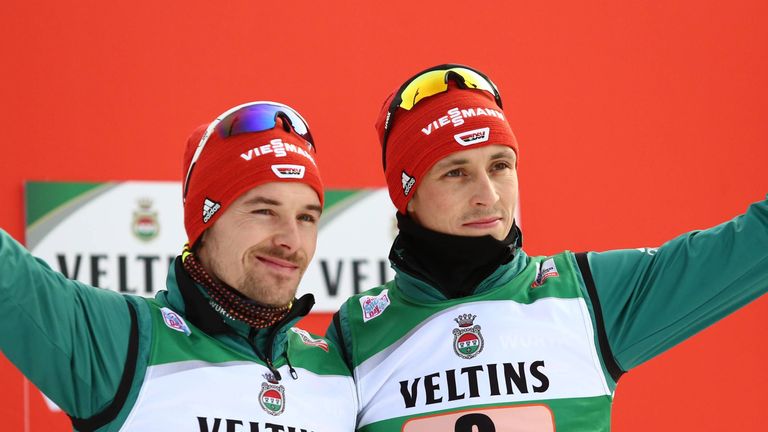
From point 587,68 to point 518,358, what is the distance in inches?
68.6

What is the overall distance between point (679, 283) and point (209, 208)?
0.87m

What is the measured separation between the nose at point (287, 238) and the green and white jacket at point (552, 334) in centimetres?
28

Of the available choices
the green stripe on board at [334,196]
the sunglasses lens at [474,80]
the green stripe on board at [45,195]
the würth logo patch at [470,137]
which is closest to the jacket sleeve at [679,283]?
the würth logo patch at [470,137]

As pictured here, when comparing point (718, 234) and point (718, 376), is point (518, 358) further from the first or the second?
point (718, 376)

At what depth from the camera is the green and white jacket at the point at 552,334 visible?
77.2 inches

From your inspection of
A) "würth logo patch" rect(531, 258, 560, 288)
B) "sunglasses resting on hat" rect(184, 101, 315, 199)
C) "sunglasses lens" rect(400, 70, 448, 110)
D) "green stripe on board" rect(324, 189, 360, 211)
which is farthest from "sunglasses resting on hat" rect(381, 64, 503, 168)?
"green stripe on board" rect(324, 189, 360, 211)

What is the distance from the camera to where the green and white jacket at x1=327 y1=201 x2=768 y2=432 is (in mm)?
1961

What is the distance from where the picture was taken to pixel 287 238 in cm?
197

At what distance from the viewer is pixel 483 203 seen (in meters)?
2.08

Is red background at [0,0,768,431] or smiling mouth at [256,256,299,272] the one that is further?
red background at [0,0,768,431]

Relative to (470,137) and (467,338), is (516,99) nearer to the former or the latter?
(470,137)

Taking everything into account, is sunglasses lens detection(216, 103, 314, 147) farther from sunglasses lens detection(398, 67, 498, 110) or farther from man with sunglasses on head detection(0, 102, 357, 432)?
sunglasses lens detection(398, 67, 498, 110)

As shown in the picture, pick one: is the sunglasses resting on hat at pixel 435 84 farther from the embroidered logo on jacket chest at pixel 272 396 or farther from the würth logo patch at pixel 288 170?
the embroidered logo on jacket chest at pixel 272 396

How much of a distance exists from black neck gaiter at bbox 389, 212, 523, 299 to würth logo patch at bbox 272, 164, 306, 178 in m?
0.29
